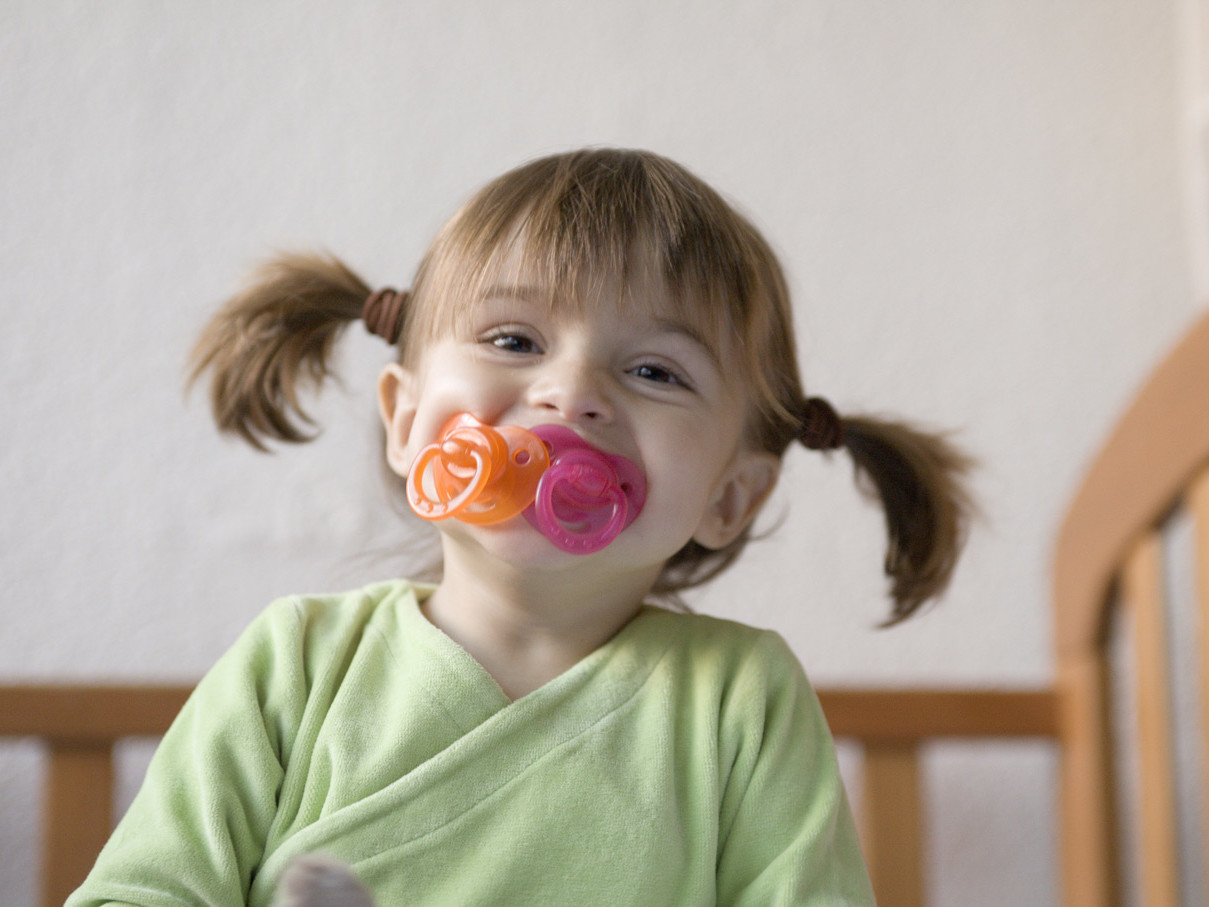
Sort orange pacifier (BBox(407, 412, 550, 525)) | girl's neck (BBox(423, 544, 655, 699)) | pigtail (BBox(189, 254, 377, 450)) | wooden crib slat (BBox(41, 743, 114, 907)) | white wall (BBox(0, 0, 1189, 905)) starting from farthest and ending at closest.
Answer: white wall (BBox(0, 0, 1189, 905)), wooden crib slat (BBox(41, 743, 114, 907)), pigtail (BBox(189, 254, 377, 450)), girl's neck (BBox(423, 544, 655, 699)), orange pacifier (BBox(407, 412, 550, 525))

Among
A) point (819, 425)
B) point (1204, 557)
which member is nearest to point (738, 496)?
point (819, 425)

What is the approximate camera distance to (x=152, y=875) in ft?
1.85

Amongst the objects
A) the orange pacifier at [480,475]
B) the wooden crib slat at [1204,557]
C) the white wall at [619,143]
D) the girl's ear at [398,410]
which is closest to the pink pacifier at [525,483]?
the orange pacifier at [480,475]

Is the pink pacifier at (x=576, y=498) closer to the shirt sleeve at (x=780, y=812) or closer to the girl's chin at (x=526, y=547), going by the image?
the girl's chin at (x=526, y=547)

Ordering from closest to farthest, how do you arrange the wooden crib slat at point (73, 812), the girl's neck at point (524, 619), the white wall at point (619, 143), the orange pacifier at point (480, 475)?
1. the orange pacifier at point (480, 475)
2. the girl's neck at point (524, 619)
3. the wooden crib slat at point (73, 812)
4. the white wall at point (619, 143)

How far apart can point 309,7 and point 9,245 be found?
1.14 feet

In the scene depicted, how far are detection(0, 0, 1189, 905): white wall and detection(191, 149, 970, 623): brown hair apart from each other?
29 cm

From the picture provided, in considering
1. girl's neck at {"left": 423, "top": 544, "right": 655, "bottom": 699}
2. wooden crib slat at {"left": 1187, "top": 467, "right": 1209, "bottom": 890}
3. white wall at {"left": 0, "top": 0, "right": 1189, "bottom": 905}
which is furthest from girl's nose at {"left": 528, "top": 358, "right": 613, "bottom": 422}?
wooden crib slat at {"left": 1187, "top": 467, "right": 1209, "bottom": 890}

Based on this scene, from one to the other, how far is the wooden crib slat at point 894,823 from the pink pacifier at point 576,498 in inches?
21.6

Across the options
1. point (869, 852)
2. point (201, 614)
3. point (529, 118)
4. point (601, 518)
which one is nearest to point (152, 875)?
point (601, 518)

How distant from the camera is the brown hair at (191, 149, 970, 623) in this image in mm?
635

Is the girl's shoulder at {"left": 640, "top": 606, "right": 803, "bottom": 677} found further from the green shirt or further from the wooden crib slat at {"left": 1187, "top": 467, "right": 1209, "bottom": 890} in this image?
the wooden crib slat at {"left": 1187, "top": 467, "right": 1209, "bottom": 890}

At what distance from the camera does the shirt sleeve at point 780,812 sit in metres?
0.62

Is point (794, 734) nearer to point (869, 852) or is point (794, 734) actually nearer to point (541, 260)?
point (541, 260)
